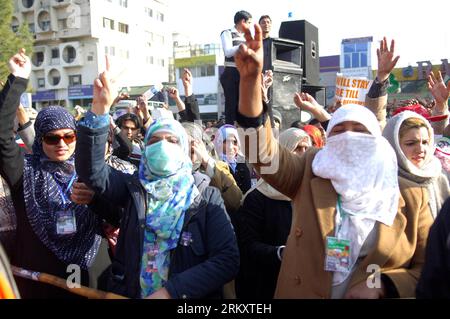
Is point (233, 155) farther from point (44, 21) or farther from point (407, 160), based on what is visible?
point (44, 21)

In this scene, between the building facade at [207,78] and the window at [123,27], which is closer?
the building facade at [207,78]

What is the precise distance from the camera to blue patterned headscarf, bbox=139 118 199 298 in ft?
6.38

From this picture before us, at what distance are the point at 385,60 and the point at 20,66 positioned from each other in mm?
2427

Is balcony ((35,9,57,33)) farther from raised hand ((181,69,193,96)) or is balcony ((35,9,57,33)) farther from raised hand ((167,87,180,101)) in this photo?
raised hand ((181,69,193,96))

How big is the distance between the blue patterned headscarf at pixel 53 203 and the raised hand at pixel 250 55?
1.09 metres

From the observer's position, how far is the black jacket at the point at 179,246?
186 cm

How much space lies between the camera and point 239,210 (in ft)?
8.20

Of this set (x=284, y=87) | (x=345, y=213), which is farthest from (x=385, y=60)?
(x=284, y=87)

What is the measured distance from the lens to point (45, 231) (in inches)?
84.9

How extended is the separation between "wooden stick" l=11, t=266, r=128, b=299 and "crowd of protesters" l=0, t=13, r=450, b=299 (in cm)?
6

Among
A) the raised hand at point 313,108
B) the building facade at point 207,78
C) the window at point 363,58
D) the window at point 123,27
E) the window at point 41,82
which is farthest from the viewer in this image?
the window at point 123,27

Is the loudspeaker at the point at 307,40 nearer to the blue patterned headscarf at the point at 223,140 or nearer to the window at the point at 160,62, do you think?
the blue patterned headscarf at the point at 223,140

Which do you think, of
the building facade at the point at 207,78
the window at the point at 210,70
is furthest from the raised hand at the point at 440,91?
the window at the point at 210,70
